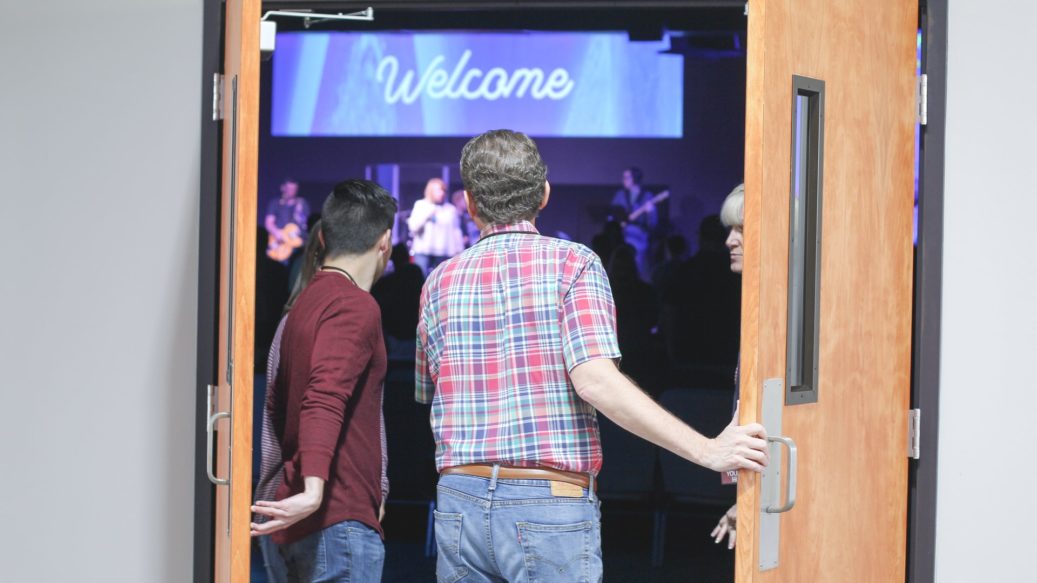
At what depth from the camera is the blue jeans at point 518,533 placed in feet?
7.16

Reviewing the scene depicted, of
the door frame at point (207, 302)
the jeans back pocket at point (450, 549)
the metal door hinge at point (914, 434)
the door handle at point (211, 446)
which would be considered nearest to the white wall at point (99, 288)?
the door frame at point (207, 302)

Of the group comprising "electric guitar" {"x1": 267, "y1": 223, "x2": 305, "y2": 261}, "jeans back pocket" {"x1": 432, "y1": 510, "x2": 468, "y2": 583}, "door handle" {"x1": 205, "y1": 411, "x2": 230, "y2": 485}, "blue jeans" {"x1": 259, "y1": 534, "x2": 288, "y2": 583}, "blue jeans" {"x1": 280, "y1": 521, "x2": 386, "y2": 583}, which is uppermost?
"electric guitar" {"x1": 267, "y1": 223, "x2": 305, "y2": 261}

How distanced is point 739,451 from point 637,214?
18.1ft

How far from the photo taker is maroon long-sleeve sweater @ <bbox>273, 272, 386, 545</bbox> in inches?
97.5

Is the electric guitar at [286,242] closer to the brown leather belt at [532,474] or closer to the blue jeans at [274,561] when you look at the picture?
the blue jeans at [274,561]

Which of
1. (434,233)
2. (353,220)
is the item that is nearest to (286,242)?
(434,233)

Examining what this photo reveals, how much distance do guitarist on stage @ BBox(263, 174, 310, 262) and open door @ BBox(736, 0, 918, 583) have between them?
5.30 meters

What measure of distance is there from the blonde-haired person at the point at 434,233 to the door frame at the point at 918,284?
4.40 metres

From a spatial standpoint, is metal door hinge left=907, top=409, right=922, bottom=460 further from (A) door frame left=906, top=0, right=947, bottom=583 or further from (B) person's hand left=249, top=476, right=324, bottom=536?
(B) person's hand left=249, top=476, right=324, bottom=536

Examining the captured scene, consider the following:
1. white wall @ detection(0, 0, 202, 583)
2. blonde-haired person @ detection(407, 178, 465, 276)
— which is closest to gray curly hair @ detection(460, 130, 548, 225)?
white wall @ detection(0, 0, 202, 583)

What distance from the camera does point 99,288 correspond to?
2945mm

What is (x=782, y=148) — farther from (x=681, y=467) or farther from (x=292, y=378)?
(x=681, y=467)

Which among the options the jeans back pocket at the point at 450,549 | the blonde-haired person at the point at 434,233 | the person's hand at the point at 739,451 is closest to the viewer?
the person's hand at the point at 739,451

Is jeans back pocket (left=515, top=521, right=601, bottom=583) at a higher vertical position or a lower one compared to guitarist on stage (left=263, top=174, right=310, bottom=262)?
lower
